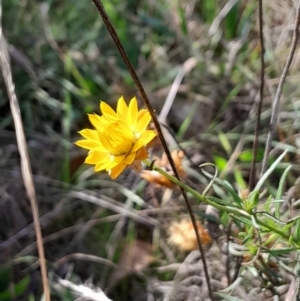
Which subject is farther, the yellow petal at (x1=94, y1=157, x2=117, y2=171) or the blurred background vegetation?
the blurred background vegetation

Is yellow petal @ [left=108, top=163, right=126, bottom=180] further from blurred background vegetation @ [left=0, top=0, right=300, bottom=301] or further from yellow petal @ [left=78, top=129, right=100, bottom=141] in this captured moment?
blurred background vegetation @ [left=0, top=0, right=300, bottom=301]

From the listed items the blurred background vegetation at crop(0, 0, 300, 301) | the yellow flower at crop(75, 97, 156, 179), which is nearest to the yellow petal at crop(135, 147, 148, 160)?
the yellow flower at crop(75, 97, 156, 179)

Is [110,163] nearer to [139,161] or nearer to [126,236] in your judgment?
[139,161]

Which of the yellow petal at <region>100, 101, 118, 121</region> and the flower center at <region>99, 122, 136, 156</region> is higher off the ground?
the yellow petal at <region>100, 101, 118, 121</region>

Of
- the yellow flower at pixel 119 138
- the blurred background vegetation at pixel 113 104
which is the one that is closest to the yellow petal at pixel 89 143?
the yellow flower at pixel 119 138

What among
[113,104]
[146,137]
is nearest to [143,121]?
[146,137]
